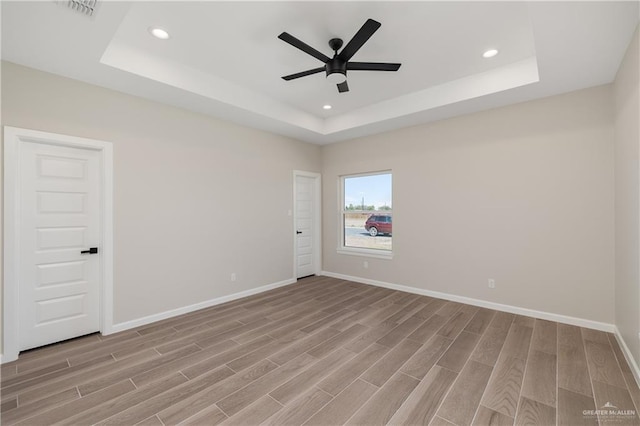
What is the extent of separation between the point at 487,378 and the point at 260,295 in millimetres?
3252

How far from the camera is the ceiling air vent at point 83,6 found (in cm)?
196

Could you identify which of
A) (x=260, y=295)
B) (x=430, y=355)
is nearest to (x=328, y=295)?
(x=260, y=295)

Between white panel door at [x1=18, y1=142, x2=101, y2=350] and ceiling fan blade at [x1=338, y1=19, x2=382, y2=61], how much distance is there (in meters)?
2.96

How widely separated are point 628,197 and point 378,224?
3239 mm

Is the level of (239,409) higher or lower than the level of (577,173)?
lower

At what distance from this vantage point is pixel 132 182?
10.8 feet

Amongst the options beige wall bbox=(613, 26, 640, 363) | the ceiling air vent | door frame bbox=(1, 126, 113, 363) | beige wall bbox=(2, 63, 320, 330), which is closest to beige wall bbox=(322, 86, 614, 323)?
beige wall bbox=(613, 26, 640, 363)

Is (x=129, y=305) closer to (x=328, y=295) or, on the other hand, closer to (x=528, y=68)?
(x=328, y=295)

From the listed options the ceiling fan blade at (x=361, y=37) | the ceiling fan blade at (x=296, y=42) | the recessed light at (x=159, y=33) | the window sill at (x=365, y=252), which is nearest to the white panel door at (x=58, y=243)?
the recessed light at (x=159, y=33)

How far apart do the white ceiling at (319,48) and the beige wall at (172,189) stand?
25 centimetres

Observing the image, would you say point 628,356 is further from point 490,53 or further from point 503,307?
point 490,53

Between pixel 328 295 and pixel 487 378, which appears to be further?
pixel 328 295

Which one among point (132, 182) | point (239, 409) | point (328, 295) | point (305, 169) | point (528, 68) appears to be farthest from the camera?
point (305, 169)

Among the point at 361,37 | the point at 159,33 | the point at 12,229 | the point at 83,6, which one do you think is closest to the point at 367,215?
the point at 361,37
